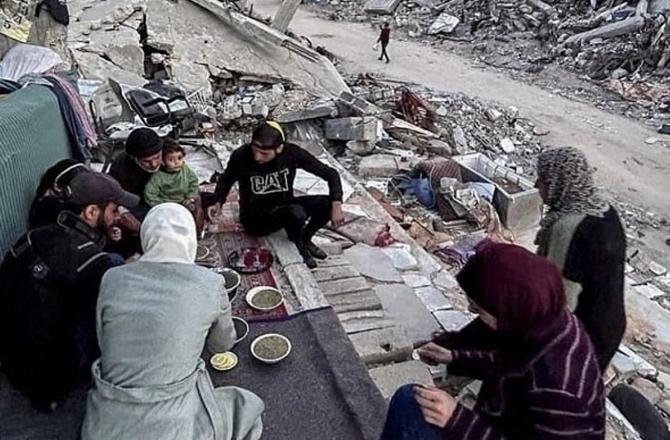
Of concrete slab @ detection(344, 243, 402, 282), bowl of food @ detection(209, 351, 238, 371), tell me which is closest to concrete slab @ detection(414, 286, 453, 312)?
concrete slab @ detection(344, 243, 402, 282)

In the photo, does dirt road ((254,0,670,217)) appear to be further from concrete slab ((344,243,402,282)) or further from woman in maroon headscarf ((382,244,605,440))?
woman in maroon headscarf ((382,244,605,440))

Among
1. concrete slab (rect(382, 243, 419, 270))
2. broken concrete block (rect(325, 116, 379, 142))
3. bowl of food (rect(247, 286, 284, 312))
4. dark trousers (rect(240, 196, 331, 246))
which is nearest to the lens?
bowl of food (rect(247, 286, 284, 312))

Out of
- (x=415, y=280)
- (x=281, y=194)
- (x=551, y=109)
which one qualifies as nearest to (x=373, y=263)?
(x=415, y=280)

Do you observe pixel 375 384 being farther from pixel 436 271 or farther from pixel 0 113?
pixel 0 113

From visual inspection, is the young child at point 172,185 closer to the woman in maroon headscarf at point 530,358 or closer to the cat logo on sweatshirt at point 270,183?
the cat logo on sweatshirt at point 270,183

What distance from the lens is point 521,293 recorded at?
215 centimetres

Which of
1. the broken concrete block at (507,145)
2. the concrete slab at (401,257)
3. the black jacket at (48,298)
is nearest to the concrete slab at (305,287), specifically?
the concrete slab at (401,257)

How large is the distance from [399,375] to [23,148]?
8.83 ft

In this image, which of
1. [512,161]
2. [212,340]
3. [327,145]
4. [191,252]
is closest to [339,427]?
[212,340]

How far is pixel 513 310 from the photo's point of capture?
7.13 feet

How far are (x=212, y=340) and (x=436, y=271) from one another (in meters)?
3.16

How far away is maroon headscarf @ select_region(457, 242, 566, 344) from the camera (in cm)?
214

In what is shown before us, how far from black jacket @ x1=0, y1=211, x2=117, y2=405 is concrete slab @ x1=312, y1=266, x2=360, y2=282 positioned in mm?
1906

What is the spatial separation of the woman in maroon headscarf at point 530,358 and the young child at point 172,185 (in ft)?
9.51
